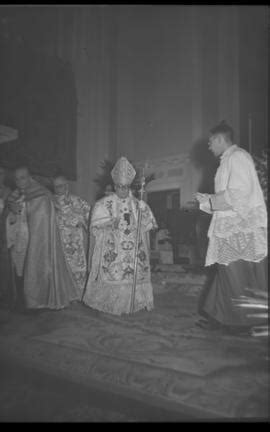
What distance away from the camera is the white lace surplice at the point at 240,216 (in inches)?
131

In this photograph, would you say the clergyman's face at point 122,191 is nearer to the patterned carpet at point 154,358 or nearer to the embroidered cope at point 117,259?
the embroidered cope at point 117,259

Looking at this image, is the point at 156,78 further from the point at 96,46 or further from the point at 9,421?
the point at 9,421

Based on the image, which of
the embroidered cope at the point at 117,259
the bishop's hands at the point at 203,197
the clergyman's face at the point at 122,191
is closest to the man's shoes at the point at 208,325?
the embroidered cope at the point at 117,259

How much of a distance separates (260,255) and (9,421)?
247 centimetres

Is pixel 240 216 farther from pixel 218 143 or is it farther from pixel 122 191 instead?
pixel 122 191

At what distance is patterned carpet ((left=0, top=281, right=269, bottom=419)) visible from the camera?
211cm

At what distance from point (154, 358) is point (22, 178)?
323cm

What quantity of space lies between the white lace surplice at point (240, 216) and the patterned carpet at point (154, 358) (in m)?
0.80

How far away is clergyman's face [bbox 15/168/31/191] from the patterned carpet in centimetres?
181

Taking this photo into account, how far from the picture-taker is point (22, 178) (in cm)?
489

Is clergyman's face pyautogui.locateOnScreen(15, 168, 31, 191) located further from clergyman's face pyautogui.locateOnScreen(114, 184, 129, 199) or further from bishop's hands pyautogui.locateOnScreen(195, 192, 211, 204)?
bishop's hands pyautogui.locateOnScreen(195, 192, 211, 204)

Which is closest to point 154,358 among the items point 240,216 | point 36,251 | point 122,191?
point 240,216

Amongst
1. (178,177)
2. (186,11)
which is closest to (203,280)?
(178,177)

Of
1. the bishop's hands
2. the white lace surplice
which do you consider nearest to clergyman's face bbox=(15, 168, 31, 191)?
the bishop's hands
